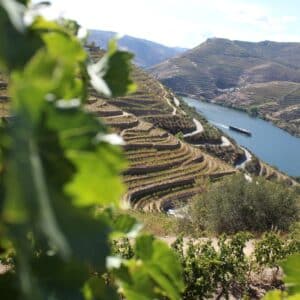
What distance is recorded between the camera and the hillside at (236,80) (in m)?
115

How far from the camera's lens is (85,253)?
39cm

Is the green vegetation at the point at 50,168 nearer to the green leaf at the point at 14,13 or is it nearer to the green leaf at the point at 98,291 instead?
the green leaf at the point at 14,13

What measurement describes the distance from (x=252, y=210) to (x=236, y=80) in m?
134

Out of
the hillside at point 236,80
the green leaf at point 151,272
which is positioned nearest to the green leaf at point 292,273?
the green leaf at point 151,272

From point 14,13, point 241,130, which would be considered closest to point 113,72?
point 14,13

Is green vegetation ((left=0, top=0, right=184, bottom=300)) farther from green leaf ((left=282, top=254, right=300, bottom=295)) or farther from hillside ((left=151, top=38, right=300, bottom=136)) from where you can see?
hillside ((left=151, top=38, right=300, bottom=136))

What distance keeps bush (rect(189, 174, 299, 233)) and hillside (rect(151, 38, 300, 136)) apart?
8413cm

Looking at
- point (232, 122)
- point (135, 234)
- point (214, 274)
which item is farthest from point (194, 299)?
point (232, 122)

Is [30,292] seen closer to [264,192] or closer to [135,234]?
[135,234]

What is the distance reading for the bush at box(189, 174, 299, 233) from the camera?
58.5ft

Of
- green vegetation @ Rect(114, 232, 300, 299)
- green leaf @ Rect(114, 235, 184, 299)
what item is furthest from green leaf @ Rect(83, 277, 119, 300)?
green vegetation @ Rect(114, 232, 300, 299)

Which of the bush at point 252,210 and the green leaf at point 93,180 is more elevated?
the green leaf at point 93,180

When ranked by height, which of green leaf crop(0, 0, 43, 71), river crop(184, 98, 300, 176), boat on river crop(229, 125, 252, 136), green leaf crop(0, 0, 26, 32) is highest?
green leaf crop(0, 0, 26, 32)

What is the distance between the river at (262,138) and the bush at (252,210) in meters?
53.0
